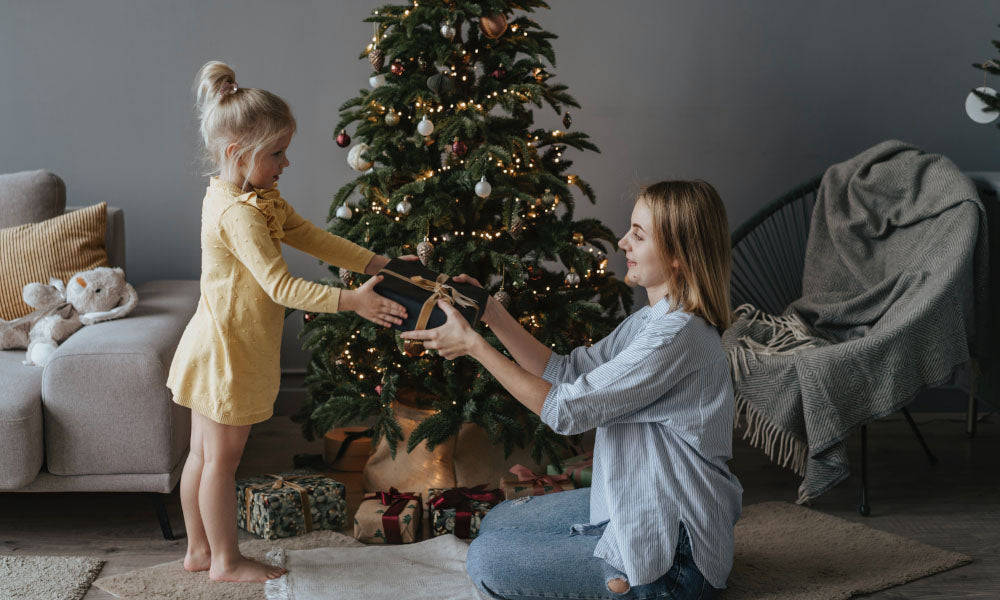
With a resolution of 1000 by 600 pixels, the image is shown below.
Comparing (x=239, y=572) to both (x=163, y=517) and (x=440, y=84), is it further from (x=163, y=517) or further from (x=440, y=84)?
(x=440, y=84)

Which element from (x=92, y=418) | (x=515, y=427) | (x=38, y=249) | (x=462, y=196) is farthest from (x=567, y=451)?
(x=38, y=249)

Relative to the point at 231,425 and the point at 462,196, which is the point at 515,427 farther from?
the point at 231,425

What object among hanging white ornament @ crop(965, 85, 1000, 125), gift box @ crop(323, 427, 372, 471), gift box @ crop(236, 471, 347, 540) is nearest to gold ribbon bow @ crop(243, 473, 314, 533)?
gift box @ crop(236, 471, 347, 540)

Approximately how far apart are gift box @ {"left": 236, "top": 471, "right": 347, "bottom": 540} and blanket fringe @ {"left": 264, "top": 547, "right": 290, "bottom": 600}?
0.15m

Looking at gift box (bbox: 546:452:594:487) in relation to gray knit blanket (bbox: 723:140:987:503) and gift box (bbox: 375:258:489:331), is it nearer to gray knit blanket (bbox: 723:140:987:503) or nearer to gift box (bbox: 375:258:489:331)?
gray knit blanket (bbox: 723:140:987:503)

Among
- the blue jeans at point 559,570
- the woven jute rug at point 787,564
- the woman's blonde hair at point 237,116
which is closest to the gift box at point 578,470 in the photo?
the woven jute rug at point 787,564

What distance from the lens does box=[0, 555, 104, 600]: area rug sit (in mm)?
1975

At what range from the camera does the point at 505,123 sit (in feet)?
8.14

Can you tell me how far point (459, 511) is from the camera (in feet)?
7.56

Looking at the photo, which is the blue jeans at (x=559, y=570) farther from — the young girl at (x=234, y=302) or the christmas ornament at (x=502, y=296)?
the christmas ornament at (x=502, y=296)

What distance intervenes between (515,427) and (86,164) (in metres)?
1.93

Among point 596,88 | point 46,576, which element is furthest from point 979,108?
point 46,576

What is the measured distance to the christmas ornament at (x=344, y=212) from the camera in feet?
8.19

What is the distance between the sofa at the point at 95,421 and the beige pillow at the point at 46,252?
1.41 ft
